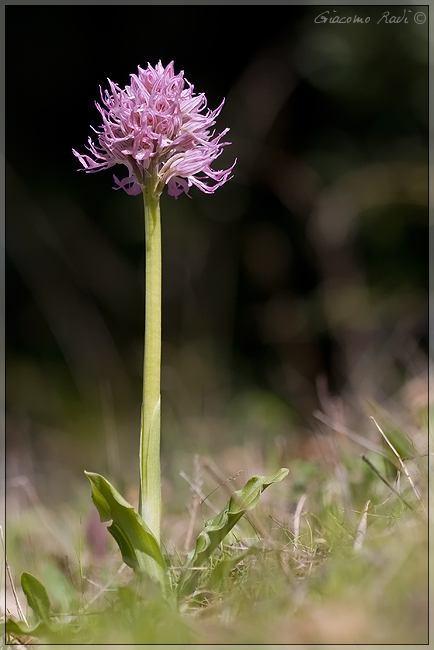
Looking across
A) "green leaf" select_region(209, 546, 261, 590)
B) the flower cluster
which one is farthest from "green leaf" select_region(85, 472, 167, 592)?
the flower cluster

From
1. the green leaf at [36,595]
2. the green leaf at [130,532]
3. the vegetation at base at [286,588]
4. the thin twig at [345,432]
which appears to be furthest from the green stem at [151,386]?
the thin twig at [345,432]

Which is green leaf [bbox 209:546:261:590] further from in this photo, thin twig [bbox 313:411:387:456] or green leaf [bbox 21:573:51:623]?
thin twig [bbox 313:411:387:456]

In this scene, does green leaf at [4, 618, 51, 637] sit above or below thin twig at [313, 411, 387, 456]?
below

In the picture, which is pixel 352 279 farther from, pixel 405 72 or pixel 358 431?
pixel 358 431

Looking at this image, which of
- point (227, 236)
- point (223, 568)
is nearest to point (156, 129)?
point (223, 568)

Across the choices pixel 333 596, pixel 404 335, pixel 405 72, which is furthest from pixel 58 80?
pixel 333 596

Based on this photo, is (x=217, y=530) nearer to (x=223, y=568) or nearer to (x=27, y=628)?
(x=223, y=568)
